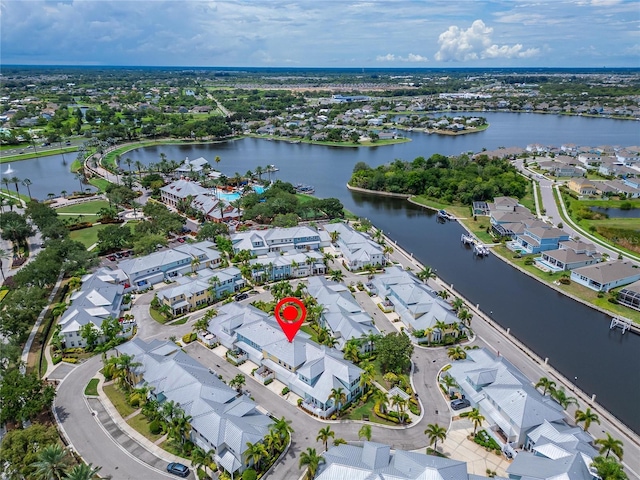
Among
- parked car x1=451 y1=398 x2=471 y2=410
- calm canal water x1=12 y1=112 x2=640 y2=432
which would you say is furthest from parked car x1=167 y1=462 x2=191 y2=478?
calm canal water x1=12 y1=112 x2=640 y2=432

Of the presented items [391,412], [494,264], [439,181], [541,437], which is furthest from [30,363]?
[439,181]

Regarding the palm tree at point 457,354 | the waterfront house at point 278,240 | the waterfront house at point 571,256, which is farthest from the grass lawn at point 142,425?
the waterfront house at point 571,256

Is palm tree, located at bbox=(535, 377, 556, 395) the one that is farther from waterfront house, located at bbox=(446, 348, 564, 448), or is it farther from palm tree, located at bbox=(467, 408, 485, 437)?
palm tree, located at bbox=(467, 408, 485, 437)

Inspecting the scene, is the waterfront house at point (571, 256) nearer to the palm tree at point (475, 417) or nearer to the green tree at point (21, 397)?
the palm tree at point (475, 417)

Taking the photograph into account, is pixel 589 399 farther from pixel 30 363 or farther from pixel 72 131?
pixel 72 131

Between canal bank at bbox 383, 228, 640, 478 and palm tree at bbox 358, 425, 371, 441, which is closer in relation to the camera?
palm tree at bbox 358, 425, 371, 441

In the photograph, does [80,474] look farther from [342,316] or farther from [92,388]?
[342,316]
